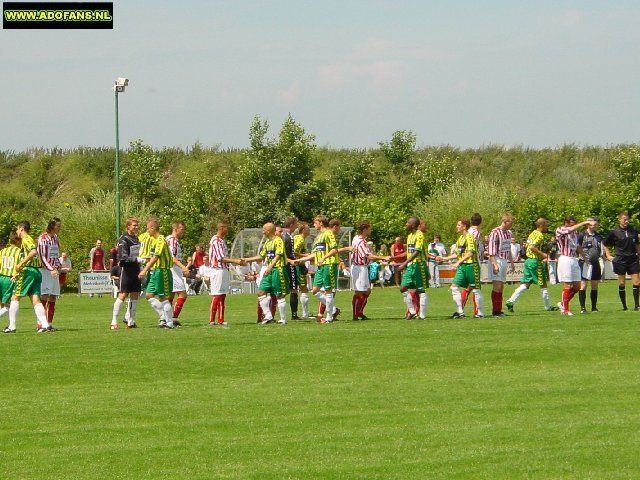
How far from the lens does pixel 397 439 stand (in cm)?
1095

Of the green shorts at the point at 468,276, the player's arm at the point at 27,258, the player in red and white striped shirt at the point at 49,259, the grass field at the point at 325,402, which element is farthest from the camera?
the green shorts at the point at 468,276

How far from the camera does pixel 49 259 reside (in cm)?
2272

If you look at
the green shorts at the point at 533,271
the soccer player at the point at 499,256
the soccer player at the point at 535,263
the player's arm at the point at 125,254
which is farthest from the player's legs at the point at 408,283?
the player's arm at the point at 125,254

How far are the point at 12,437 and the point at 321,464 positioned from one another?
3.30 meters

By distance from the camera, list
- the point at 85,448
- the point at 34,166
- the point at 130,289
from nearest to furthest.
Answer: the point at 85,448
the point at 130,289
the point at 34,166

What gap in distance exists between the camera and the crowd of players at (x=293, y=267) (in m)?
22.5

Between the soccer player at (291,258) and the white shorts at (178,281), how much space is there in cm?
222

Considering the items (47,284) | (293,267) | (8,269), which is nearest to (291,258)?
(293,267)

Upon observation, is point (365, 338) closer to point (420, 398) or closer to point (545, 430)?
point (420, 398)

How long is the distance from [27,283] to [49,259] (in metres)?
0.71

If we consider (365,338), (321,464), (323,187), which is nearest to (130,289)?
(365,338)

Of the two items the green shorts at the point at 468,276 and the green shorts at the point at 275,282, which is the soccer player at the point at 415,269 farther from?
the green shorts at the point at 275,282

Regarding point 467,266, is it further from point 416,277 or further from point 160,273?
point 160,273

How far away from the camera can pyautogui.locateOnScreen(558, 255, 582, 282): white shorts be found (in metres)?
25.6
